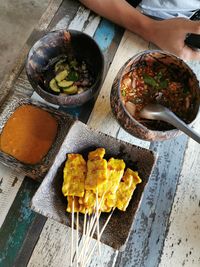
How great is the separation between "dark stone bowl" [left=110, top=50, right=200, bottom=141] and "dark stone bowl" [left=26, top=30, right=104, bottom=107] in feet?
0.27

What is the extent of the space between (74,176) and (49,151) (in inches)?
5.3

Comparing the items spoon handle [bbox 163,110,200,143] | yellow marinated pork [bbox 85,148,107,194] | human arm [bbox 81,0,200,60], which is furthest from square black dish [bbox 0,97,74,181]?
human arm [bbox 81,0,200,60]

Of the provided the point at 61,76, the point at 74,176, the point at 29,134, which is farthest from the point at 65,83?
the point at 74,176

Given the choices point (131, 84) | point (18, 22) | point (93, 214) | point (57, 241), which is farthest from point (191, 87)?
point (18, 22)

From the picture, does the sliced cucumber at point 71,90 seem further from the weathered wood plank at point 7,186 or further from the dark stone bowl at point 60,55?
the weathered wood plank at point 7,186

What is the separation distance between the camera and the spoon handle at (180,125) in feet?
2.61

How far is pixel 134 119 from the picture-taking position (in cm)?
83

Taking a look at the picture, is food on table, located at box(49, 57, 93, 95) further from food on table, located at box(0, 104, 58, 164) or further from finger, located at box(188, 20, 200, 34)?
finger, located at box(188, 20, 200, 34)

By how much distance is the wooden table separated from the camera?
87 centimetres

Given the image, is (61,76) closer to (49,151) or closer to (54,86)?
(54,86)

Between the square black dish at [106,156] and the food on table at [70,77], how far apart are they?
167mm

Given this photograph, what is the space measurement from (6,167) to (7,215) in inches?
5.0

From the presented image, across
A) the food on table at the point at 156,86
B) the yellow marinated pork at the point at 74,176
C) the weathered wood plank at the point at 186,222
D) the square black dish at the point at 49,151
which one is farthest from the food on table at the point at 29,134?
the weathered wood plank at the point at 186,222

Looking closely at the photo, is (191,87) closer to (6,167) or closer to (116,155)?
(116,155)
